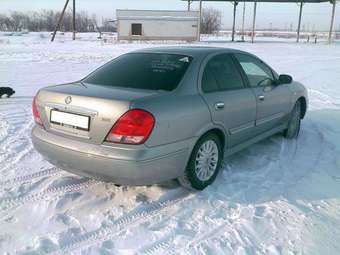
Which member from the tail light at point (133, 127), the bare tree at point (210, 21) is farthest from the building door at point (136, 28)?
the tail light at point (133, 127)

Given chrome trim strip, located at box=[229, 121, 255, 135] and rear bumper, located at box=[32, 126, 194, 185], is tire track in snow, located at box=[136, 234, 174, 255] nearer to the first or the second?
rear bumper, located at box=[32, 126, 194, 185]

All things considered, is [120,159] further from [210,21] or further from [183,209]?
[210,21]

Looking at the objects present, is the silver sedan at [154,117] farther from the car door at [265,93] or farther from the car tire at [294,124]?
the car tire at [294,124]

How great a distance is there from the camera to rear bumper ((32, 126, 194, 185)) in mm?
3123

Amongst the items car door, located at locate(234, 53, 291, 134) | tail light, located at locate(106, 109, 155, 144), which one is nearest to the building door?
car door, located at locate(234, 53, 291, 134)

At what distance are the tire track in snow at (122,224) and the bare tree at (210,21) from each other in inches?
2427

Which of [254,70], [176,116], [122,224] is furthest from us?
[254,70]

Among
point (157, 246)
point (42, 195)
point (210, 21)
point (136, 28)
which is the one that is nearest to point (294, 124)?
point (157, 246)

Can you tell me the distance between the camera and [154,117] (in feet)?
10.3

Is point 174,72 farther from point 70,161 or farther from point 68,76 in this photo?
point 68,76

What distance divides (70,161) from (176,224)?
1.16m

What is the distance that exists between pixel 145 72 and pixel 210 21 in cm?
6576

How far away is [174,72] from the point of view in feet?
12.3

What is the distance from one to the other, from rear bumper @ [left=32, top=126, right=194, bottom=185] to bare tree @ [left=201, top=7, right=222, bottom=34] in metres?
61.7
